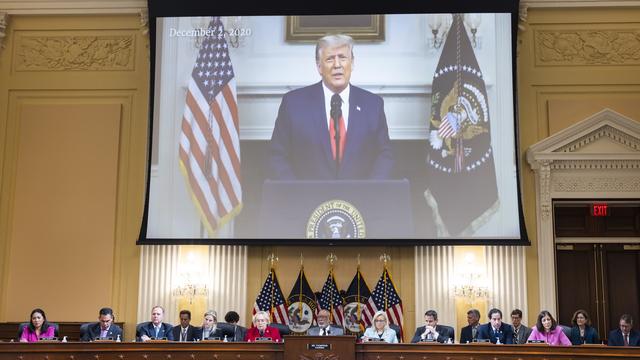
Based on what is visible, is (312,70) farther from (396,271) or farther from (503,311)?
(503,311)

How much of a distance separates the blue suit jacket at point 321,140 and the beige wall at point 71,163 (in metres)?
2.05

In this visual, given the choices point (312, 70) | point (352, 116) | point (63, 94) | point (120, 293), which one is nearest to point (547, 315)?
point (352, 116)

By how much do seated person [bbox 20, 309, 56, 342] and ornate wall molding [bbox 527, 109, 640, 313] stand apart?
638 centimetres

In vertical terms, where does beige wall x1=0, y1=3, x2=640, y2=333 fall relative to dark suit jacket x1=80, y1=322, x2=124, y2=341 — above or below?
above

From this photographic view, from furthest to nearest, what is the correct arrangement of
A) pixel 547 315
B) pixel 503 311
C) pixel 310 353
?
→ pixel 503 311 < pixel 547 315 < pixel 310 353

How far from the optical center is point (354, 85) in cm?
1196

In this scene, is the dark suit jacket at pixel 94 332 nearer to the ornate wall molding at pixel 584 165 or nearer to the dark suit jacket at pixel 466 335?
the dark suit jacket at pixel 466 335

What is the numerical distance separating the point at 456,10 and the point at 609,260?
13.5 feet

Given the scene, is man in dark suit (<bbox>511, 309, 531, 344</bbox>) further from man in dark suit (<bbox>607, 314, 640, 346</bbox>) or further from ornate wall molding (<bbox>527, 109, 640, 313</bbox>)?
ornate wall molding (<bbox>527, 109, 640, 313</bbox>)

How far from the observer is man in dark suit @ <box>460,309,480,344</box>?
10.6m

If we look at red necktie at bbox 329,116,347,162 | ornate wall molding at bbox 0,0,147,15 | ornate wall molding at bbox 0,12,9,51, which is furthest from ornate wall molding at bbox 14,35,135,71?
red necktie at bbox 329,116,347,162

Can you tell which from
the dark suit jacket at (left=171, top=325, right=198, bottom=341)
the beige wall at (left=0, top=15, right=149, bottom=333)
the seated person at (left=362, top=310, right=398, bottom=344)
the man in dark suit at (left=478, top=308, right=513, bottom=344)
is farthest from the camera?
the beige wall at (left=0, top=15, right=149, bottom=333)

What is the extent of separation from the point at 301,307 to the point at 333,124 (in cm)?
256

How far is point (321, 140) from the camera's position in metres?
11.9
